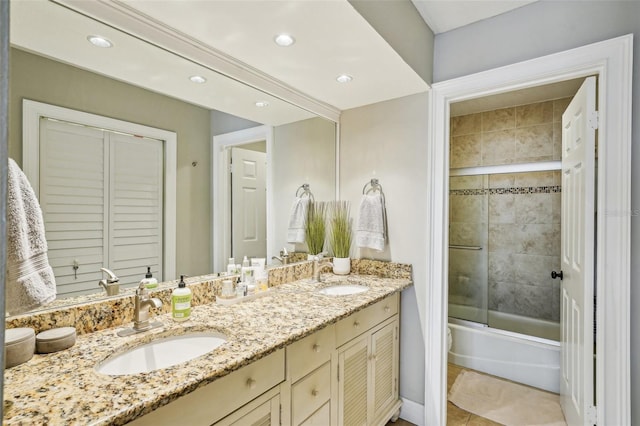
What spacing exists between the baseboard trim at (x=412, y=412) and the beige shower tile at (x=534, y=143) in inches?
95.6

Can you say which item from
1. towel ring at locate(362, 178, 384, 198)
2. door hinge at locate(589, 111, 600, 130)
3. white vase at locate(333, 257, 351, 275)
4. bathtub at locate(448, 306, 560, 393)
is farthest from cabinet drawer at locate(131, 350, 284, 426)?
bathtub at locate(448, 306, 560, 393)

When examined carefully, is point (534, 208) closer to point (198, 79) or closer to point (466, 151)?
point (466, 151)

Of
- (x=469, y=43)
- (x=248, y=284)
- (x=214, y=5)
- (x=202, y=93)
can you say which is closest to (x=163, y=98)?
(x=202, y=93)

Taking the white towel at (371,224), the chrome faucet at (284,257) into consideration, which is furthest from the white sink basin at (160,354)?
the white towel at (371,224)

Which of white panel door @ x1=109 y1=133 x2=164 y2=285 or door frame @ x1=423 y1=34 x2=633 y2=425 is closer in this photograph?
white panel door @ x1=109 y1=133 x2=164 y2=285

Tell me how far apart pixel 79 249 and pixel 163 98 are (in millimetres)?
721

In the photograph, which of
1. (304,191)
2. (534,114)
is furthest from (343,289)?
(534,114)

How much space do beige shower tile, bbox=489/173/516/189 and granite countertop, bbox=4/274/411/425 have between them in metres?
2.47

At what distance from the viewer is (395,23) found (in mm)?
1588

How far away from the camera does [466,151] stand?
342cm

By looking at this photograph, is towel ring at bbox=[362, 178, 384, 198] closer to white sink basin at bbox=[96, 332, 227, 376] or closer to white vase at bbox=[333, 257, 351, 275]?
white vase at bbox=[333, 257, 351, 275]

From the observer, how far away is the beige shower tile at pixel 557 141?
2.93 meters

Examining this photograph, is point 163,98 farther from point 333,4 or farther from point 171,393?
point 171,393

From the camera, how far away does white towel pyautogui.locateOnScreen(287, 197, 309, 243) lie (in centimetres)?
221
